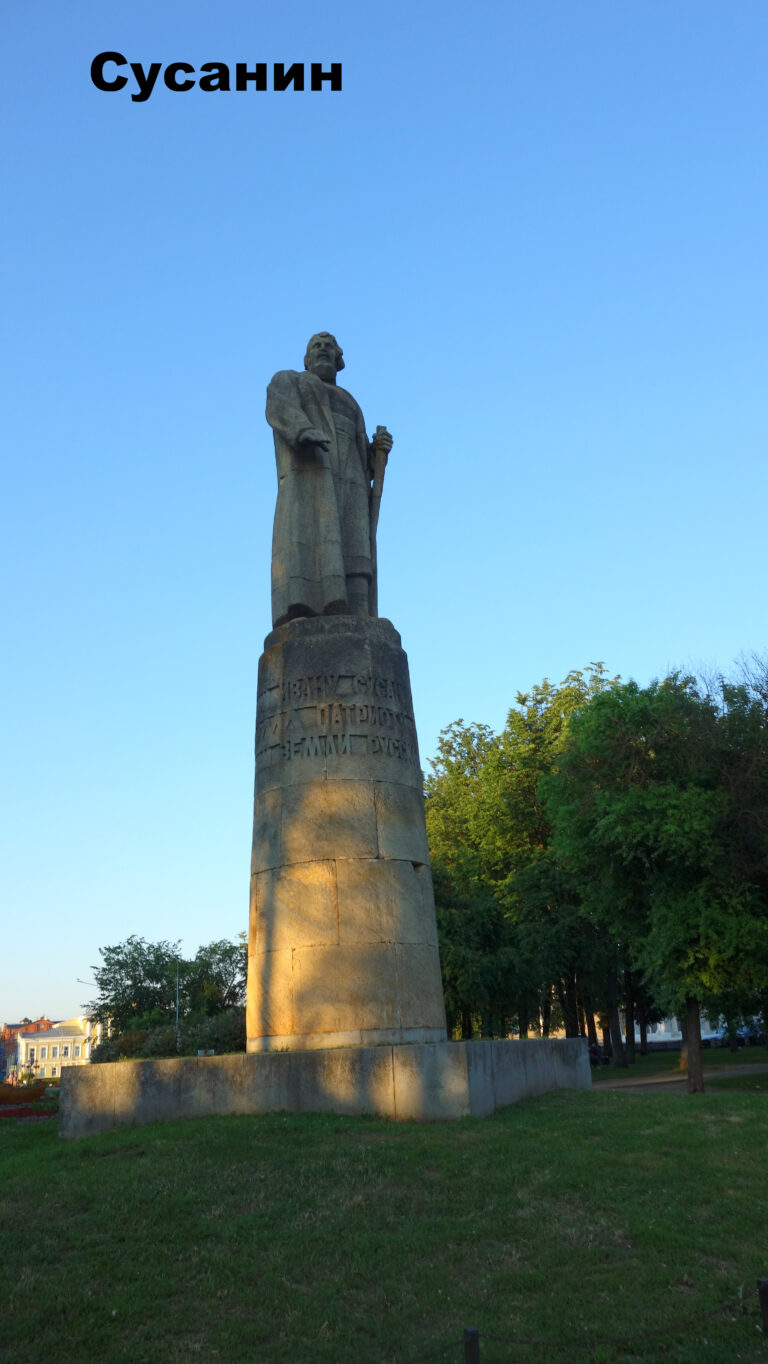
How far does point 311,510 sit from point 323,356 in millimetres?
2758

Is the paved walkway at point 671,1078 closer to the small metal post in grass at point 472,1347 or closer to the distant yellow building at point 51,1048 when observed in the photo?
the small metal post in grass at point 472,1347

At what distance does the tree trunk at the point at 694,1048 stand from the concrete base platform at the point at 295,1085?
1578 cm

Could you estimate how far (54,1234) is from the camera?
8125 millimetres

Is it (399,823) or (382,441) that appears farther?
(382,441)

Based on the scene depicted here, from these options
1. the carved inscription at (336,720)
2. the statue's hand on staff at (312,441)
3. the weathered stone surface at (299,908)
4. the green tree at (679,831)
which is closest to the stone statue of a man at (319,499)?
the statue's hand on staff at (312,441)

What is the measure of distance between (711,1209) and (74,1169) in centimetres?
568

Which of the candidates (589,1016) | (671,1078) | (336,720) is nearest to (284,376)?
(336,720)

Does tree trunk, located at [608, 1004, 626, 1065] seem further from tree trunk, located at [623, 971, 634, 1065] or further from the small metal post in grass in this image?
the small metal post in grass

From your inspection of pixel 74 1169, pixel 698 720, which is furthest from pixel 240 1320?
pixel 698 720

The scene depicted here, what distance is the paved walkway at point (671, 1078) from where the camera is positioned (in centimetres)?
3064

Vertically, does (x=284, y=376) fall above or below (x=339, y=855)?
above

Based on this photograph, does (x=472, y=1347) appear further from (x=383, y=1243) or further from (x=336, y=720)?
(x=336, y=720)

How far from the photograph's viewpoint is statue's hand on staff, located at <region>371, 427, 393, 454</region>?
57.5 ft

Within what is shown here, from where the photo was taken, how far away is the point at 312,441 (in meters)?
15.8
